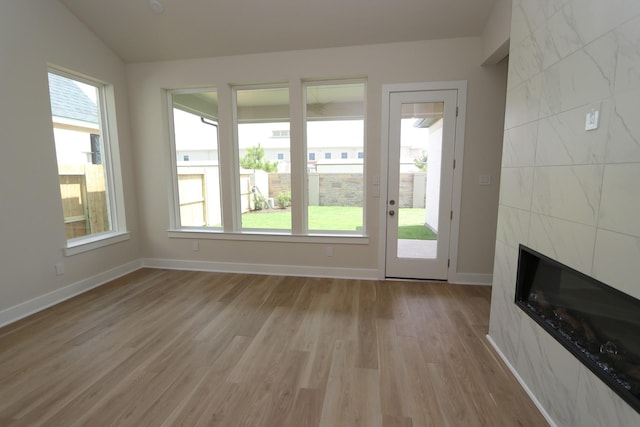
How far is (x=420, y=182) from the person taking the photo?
3475 mm

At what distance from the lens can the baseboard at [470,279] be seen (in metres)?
3.48

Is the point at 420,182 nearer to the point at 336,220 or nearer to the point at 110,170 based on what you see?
the point at 336,220

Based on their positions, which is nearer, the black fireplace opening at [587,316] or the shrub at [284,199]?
the black fireplace opening at [587,316]

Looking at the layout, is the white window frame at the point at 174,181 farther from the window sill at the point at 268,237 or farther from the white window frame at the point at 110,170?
the white window frame at the point at 110,170

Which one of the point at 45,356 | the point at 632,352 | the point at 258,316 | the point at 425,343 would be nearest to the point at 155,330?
the point at 45,356

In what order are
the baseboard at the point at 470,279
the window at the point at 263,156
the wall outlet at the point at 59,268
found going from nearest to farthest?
the wall outlet at the point at 59,268 → the baseboard at the point at 470,279 → the window at the point at 263,156

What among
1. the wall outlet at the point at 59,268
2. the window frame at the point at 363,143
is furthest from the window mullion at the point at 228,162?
the wall outlet at the point at 59,268

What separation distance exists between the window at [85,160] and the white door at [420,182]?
3673 millimetres

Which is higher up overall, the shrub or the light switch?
the light switch

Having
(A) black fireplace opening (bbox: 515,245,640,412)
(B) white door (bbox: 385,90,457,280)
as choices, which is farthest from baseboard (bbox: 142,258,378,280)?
(A) black fireplace opening (bbox: 515,245,640,412)

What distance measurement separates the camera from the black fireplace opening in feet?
3.85

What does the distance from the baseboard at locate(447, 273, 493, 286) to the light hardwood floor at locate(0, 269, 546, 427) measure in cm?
27

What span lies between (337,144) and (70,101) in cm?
321

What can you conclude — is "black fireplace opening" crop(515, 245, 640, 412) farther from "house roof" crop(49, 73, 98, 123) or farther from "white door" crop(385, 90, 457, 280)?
"house roof" crop(49, 73, 98, 123)
